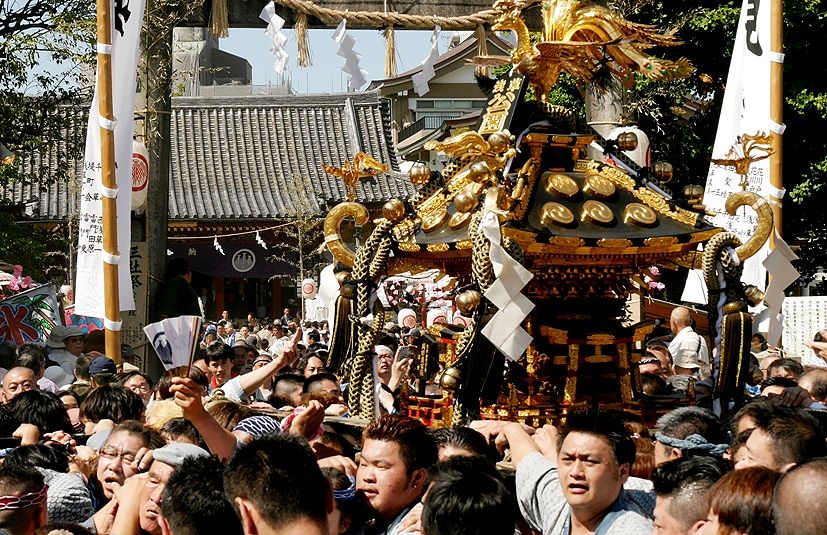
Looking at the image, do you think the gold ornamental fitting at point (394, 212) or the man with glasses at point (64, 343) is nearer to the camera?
the gold ornamental fitting at point (394, 212)

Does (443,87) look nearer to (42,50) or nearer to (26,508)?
(42,50)

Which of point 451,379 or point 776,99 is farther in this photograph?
point 776,99

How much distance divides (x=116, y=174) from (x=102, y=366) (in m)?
1.51

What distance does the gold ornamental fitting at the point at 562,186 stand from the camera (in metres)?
7.19

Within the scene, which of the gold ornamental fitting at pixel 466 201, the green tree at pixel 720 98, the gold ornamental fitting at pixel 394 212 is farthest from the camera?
the green tree at pixel 720 98

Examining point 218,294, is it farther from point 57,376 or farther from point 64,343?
point 57,376

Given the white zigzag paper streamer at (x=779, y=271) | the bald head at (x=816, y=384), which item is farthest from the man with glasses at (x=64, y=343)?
the bald head at (x=816, y=384)

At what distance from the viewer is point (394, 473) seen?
4.54 meters

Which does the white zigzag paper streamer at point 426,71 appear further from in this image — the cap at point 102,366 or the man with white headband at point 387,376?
the cap at point 102,366

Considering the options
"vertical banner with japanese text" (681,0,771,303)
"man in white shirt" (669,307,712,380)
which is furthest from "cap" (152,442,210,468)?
"man in white shirt" (669,307,712,380)

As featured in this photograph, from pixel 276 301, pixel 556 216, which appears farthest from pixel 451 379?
pixel 276 301

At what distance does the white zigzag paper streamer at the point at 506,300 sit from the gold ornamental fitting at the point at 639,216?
0.97 m

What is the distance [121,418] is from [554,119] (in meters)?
3.04

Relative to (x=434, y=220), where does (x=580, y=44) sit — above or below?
above
